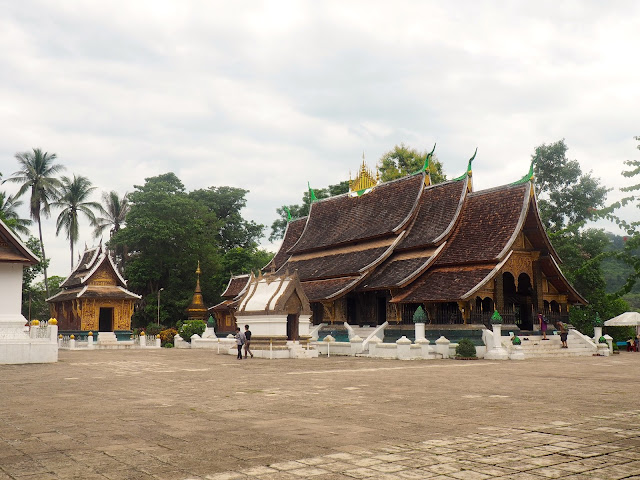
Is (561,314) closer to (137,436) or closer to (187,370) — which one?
(187,370)

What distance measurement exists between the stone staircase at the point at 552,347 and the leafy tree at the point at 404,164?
23.4 meters

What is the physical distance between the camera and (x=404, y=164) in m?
45.8

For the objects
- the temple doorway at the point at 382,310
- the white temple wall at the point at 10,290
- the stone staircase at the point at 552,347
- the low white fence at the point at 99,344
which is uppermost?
the white temple wall at the point at 10,290

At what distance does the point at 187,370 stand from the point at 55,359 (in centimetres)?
649

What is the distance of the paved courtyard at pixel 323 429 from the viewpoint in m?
4.62

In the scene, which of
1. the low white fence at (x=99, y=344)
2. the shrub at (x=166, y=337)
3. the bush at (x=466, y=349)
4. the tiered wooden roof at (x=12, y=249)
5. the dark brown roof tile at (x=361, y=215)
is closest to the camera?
the bush at (x=466, y=349)

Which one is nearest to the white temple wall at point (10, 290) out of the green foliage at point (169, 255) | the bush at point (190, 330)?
the bush at point (190, 330)

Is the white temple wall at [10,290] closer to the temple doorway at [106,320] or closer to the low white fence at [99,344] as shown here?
the low white fence at [99,344]

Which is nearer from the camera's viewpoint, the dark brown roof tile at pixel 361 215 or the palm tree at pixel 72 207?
the dark brown roof tile at pixel 361 215

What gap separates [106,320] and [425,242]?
22291 millimetres

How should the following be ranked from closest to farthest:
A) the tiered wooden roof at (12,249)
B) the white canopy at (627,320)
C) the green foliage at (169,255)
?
the tiered wooden roof at (12,249) < the white canopy at (627,320) < the green foliage at (169,255)

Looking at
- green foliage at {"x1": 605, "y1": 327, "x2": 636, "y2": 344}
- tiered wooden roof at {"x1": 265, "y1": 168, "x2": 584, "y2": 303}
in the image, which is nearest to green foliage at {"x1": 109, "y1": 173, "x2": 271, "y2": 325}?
tiered wooden roof at {"x1": 265, "y1": 168, "x2": 584, "y2": 303}

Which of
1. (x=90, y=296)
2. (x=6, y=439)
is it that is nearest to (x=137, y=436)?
(x=6, y=439)

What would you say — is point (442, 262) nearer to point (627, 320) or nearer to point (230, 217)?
point (627, 320)
